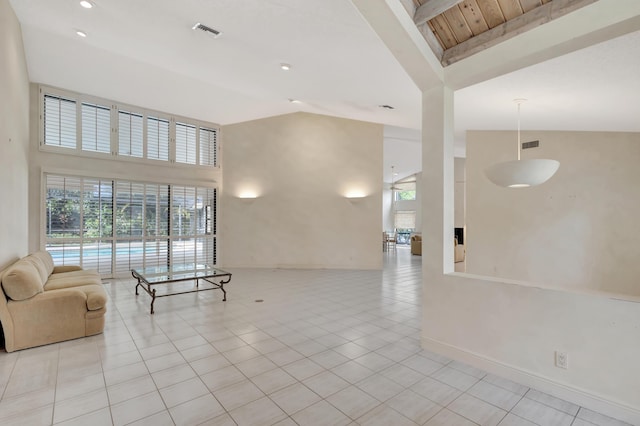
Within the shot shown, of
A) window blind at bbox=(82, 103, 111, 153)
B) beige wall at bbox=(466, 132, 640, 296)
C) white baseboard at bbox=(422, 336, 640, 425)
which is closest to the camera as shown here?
white baseboard at bbox=(422, 336, 640, 425)

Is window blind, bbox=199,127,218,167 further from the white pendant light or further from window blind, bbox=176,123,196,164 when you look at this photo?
the white pendant light

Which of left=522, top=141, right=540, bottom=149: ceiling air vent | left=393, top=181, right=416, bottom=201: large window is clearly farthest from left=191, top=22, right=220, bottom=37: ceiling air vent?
left=393, top=181, right=416, bottom=201: large window

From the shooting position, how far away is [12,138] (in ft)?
13.1

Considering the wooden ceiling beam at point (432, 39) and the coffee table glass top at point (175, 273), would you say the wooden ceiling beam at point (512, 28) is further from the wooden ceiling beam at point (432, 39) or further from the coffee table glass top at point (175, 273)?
the coffee table glass top at point (175, 273)

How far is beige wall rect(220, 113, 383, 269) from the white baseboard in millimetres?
4934

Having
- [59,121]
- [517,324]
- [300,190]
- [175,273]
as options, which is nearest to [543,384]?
[517,324]

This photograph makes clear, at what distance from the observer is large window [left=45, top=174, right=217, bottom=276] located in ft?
19.6

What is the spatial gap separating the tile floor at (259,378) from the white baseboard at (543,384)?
2.8 inches

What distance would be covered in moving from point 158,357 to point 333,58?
389 centimetres

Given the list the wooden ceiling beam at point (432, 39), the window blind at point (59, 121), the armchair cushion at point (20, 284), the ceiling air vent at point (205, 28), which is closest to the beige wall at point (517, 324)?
the wooden ceiling beam at point (432, 39)

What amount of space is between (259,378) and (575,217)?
5727 millimetres

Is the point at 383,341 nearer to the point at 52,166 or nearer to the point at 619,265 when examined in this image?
the point at 619,265

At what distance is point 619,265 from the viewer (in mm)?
5082

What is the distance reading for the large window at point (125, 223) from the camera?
5961 millimetres
